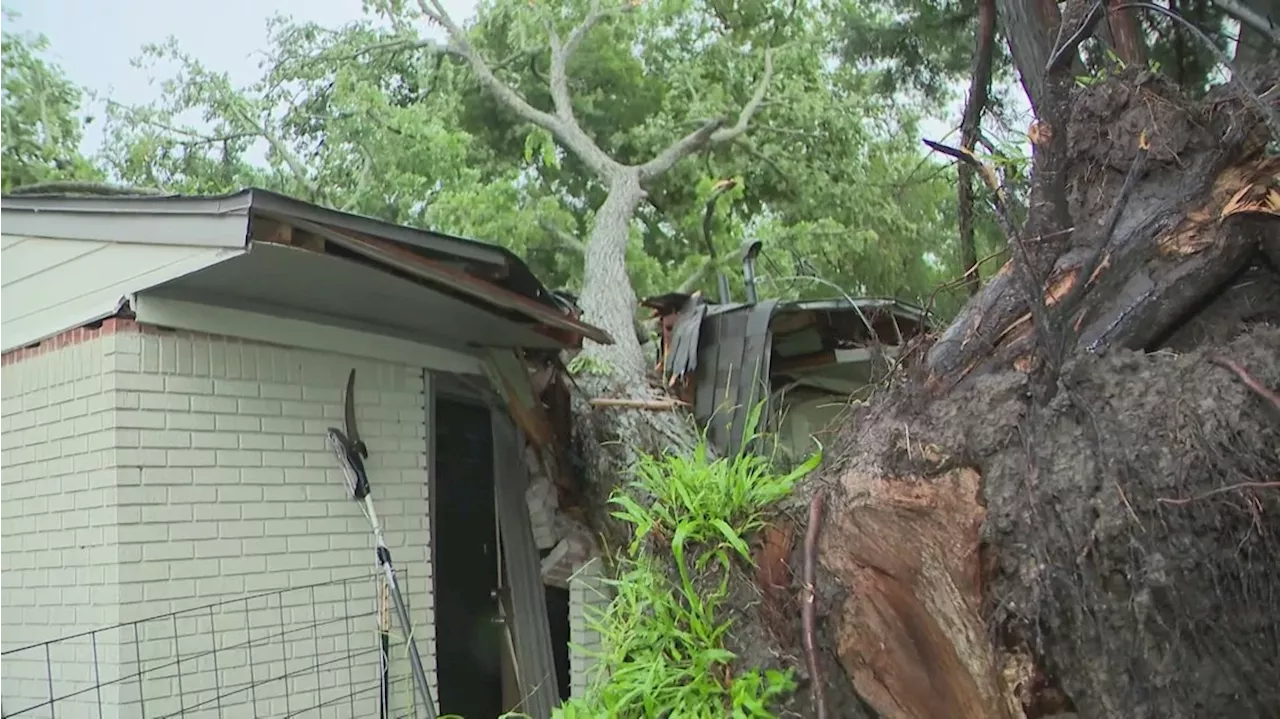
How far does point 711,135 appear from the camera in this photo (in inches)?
456

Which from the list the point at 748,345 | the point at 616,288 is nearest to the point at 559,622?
the point at 748,345

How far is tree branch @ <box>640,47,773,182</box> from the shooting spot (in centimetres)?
1059

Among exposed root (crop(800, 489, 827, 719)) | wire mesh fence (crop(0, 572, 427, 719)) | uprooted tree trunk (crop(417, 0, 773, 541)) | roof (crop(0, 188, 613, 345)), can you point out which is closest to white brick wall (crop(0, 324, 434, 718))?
wire mesh fence (crop(0, 572, 427, 719))

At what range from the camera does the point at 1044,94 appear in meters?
2.50

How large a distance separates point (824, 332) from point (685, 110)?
6.77m

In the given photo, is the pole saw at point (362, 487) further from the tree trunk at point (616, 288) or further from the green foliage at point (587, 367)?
the tree trunk at point (616, 288)

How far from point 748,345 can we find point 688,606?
401 cm

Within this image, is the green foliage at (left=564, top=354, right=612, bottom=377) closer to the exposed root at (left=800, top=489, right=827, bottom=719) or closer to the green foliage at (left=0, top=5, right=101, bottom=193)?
the exposed root at (left=800, top=489, right=827, bottom=719)

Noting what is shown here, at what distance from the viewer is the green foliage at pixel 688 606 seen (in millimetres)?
2477

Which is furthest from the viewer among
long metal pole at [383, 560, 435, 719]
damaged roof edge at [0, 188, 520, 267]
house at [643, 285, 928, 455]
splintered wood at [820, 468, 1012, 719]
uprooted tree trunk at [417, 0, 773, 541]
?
house at [643, 285, 928, 455]

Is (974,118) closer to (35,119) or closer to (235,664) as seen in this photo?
(235,664)

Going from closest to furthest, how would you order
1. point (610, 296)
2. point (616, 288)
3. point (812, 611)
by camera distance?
point (812, 611) → point (610, 296) → point (616, 288)

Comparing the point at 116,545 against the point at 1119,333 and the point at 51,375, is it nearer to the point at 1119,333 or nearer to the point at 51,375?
the point at 51,375

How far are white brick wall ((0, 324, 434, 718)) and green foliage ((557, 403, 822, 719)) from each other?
1907 millimetres
